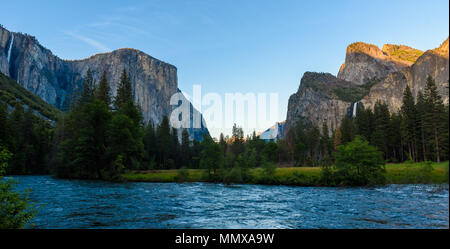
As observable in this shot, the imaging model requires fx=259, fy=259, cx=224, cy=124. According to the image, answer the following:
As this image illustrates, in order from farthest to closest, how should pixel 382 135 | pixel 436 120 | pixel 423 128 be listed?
1. pixel 382 135
2. pixel 423 128
3. pixel 436 120

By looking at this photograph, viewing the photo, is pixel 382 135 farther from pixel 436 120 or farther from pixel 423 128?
pixel 436 120

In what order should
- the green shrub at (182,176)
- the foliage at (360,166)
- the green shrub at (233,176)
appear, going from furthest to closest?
the green shrub at (182,176)
the green shrub at (233,176)
the foliage at (360,166)

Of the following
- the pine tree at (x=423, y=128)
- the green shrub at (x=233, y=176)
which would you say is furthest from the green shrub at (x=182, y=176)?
the pine tree at (x=423, y=128)

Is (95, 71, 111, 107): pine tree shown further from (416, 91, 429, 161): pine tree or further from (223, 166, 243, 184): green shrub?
(416, 91, 429, 161): pine tree

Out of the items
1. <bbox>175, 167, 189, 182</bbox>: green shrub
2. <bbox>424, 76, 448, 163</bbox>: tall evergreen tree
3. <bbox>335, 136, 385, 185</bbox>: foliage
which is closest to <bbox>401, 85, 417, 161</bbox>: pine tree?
<bbox>335, 136, 385, 185</bbox>: foliage

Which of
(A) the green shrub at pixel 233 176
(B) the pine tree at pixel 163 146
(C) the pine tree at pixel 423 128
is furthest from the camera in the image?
(B) the pine tree at pixel 163 146

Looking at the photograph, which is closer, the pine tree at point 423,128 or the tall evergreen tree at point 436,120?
the tall evergreen tree at point 436,120

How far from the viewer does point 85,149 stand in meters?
42.8

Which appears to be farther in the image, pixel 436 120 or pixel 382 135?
pixel 382 135

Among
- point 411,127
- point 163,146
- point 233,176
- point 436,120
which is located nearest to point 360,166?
point 411,127

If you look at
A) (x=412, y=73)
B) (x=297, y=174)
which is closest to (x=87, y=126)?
(x=297, y=174)

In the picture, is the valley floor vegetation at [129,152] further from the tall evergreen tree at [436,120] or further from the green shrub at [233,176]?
the tall evergreen tree at [436,120]
